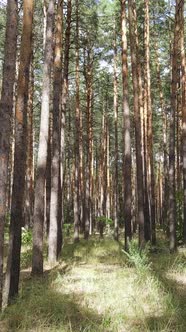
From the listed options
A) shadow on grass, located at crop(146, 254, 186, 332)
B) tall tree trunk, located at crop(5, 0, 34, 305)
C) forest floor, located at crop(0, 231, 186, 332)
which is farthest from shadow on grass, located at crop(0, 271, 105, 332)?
shadow on grass, located at crop(146, 254, 186, 332)

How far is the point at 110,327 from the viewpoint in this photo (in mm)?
4957

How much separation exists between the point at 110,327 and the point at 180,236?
9.87 m

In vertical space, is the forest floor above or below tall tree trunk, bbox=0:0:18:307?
below

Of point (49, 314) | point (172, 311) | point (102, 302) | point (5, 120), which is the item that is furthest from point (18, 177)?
point (172, 311)

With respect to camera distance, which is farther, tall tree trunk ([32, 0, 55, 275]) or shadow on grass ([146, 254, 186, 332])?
tall tree trunk ([32, 0, 55, 275])

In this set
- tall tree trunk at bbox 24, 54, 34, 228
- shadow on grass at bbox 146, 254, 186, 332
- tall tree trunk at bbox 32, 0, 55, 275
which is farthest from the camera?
tall tree trunk at bbox 24, 54, 34, 228

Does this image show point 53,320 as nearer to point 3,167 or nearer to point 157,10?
point 3,167

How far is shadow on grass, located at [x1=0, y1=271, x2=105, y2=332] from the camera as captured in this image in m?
4.87

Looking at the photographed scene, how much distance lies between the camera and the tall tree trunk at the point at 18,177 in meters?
6.34

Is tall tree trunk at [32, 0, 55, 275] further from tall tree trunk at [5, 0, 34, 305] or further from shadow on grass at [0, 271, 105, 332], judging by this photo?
shadow on grass at [0, 271, 105, 332]

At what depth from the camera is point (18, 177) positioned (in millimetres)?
6469

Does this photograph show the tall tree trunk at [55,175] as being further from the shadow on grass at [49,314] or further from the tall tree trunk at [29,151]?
the tall tree trunk at [29,151]

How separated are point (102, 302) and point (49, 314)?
37.1 inches

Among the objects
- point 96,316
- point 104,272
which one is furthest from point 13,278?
point 104,272
